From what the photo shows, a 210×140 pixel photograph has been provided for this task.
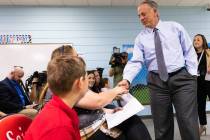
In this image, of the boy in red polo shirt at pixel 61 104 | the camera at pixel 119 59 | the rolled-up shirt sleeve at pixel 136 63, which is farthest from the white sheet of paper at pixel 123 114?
the camera at pixel 119 59

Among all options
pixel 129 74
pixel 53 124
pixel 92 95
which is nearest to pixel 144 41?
pixel 129 74

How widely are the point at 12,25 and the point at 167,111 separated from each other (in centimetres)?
504

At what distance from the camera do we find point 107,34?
21.5ft

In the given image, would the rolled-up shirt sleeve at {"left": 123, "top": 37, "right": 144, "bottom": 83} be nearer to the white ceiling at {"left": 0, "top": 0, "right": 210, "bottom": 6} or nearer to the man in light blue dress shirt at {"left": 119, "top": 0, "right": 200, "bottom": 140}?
the man in light blue dress shirt at {"left": 119, "top": 0, "right": 200, "bottom": 140}

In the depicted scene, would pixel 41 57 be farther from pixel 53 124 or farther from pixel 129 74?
pixel 53 124

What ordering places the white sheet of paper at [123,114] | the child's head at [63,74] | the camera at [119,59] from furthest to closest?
the camera at [119,59], the white sheet of paper at [123,114], the child's head at [63,74]

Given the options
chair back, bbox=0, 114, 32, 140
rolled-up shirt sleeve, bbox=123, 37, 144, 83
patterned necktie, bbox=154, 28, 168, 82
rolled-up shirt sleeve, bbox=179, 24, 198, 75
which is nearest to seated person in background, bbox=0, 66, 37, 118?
rolled-up shirt sleeve, bbox=123, 37, 144, 83

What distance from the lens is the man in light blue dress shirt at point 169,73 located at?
83.5 inches

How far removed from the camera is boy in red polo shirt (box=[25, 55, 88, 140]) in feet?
2.91

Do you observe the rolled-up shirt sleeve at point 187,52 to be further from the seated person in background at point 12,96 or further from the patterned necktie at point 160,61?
the seated person in background at point 12,96

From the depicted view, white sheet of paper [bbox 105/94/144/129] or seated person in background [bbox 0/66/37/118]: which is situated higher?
white sheet of paper [bbox 105/94/144/129]

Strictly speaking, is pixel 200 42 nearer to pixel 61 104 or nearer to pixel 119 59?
pixel 119 59

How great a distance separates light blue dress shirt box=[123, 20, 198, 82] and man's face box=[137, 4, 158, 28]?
6cm

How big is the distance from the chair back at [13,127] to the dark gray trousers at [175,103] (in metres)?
1.28
